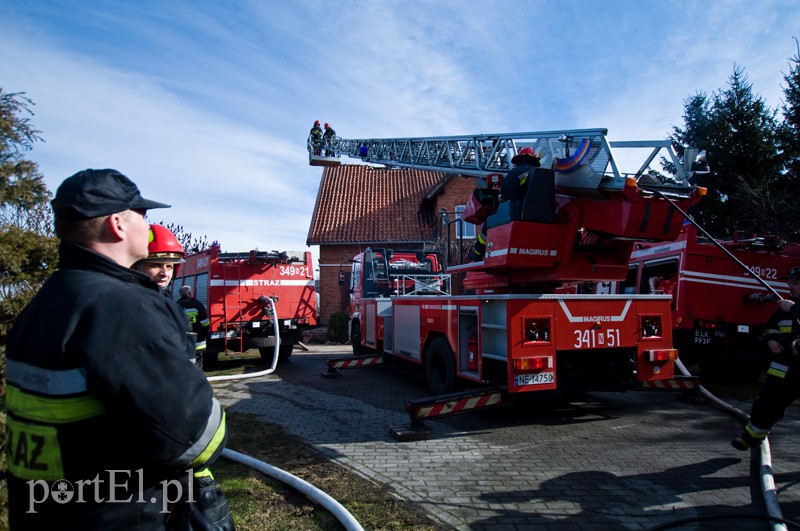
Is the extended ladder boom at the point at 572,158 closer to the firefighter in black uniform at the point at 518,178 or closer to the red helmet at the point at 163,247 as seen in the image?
the firefighter in black uniform at the point at 518,178

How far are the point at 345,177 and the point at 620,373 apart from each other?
21.0 m

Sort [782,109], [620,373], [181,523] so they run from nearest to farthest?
[181,523] < [620,373] < [782,109]

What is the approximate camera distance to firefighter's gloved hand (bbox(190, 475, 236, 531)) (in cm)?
160

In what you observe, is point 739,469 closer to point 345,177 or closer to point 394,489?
point 394,489

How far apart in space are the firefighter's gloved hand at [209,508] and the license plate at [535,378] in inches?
156

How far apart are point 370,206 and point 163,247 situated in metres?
19.6

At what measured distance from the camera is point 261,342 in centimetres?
1143

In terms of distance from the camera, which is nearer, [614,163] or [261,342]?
[614,163]

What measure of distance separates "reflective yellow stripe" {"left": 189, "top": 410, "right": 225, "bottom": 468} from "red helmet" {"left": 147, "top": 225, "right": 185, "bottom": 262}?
8.99ft

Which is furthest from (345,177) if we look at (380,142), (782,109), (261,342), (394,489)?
(394,489)

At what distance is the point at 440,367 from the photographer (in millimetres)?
7297

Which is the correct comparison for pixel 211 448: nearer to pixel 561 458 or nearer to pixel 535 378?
pixel 561 458

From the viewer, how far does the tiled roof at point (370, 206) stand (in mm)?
21766

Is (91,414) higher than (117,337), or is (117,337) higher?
(117,337)
